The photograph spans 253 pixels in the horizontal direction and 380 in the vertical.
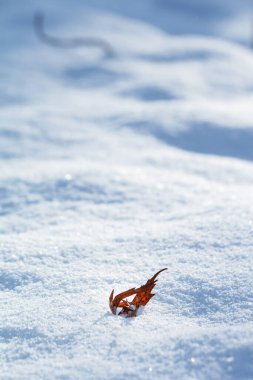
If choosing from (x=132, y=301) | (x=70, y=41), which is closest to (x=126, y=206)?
(x=132, y=301)

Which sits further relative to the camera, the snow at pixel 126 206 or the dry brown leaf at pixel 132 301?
the dry brown leaf at pixel 132 301

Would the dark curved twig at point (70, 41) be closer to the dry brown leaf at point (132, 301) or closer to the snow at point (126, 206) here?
the snow at point (126, 206)

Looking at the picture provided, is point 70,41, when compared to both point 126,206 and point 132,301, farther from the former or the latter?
point 132,301

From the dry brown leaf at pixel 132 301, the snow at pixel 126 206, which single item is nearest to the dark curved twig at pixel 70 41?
the snow at pixel 126 206

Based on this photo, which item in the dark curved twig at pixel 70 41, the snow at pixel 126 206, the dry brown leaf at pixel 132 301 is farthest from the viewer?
the dark curved twig at pixel 70 41

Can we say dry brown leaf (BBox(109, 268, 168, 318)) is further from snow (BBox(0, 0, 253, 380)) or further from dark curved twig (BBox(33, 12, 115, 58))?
dark curved twig (BBox(33, 12, 115, 58))

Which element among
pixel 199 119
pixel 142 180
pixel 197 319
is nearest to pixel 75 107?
pixel 199 119

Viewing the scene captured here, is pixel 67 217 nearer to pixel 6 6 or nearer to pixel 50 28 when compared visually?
pixel 50 28
